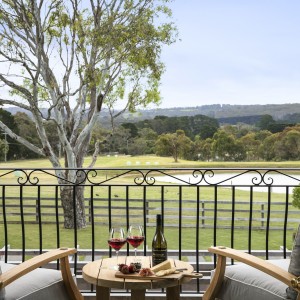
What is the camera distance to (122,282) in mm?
2246

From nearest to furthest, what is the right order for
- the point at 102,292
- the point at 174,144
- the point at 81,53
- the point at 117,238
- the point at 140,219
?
the point at 102,292 < the point at 117,238 < the point at 81,53 < the point at 174,144 < the point at 140,219

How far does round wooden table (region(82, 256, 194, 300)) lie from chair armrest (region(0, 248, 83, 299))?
14 cm

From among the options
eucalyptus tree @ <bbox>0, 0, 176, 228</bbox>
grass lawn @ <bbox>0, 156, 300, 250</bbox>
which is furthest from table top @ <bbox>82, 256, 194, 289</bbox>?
grass lawn @ <bbox>0, 156, 300, 250</bbox>

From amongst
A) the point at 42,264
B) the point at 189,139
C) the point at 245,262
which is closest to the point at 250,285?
the point at 245,262

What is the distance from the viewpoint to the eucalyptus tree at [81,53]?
44.6ft

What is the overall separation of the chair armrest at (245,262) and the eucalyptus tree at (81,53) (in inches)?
414

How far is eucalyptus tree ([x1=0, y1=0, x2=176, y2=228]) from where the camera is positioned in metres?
13.6

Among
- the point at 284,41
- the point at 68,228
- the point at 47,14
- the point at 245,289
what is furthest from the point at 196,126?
the point at 245,289

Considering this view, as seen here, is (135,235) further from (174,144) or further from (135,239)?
(174,144)

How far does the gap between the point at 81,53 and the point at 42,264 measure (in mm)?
12706

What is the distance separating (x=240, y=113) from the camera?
20844 millimetres

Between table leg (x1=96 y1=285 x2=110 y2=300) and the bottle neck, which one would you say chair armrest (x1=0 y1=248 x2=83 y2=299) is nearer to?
table leg (x1=96 y1=285 x2=110 y2=300)

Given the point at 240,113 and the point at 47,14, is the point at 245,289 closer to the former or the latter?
the point at 47,14

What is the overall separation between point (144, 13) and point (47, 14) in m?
2.58
